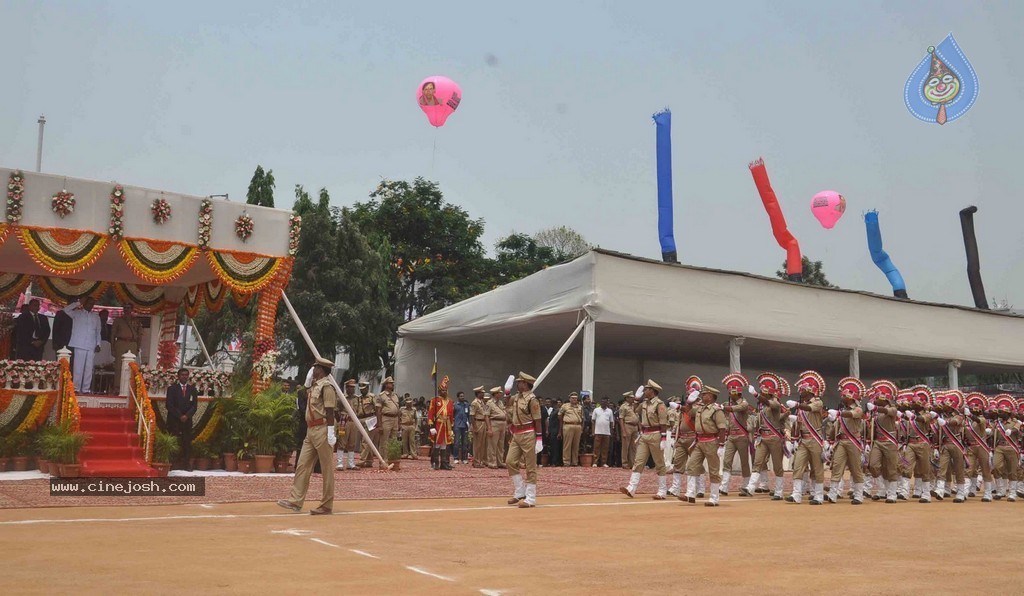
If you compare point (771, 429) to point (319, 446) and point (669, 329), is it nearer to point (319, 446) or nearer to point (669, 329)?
point (669, 329)

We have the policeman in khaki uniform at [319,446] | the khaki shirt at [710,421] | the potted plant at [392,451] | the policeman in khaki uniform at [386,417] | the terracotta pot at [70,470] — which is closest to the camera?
the policeman in khaki uniform at [319,446]

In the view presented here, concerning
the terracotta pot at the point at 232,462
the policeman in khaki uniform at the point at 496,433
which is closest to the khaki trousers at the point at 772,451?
the policeman in khaki uniform at the point at 496,433

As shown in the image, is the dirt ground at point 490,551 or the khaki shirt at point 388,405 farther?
the khaki shirt at point 388,405

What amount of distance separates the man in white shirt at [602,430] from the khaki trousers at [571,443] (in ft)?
1.40

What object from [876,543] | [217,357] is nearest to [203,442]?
[876,543]

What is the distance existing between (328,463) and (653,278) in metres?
12.5

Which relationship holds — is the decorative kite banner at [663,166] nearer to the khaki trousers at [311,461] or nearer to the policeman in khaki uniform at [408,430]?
the policeman in khaki uniform at [408,430]

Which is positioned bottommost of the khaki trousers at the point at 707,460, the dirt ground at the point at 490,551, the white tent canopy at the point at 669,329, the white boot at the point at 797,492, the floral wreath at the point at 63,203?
the dirt ground at the point at 490,551

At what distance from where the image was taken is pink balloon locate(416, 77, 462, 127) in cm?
2494

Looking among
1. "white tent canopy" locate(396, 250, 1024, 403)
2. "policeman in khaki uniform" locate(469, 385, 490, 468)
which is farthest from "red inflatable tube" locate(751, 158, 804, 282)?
"policeman in khaki uniform" locate(469, 385, 490, 468)

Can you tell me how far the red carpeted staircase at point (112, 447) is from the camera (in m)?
15.4

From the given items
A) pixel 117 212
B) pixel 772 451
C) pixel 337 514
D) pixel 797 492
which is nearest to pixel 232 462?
pixel 117 212

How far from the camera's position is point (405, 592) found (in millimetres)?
6504

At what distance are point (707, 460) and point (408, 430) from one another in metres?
11.2
